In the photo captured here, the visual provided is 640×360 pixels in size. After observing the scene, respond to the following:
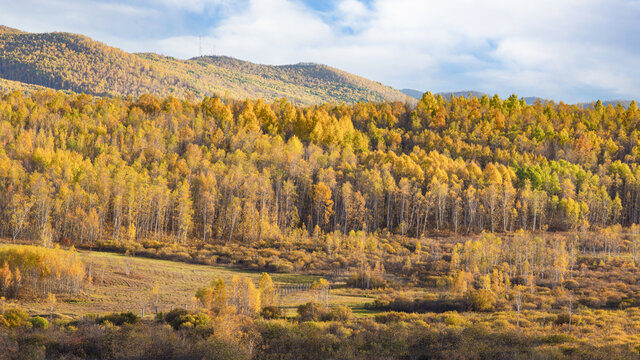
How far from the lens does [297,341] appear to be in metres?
33.1

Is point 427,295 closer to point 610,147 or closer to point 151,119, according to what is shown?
point 610,147

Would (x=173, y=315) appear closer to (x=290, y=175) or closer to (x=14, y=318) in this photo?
(x=14, y=318)

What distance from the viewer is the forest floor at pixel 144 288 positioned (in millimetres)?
45219

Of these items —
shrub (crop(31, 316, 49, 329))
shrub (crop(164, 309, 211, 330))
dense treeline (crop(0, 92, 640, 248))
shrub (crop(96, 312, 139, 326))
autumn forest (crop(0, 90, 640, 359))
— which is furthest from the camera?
dense treeline (crop(0, 92, 640, 248))

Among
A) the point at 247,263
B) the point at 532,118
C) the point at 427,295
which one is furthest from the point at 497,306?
the point at 532,118

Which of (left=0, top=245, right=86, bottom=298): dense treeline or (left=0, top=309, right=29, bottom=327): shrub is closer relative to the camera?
(left=0, top=309, right=29, bottom=327): shrub

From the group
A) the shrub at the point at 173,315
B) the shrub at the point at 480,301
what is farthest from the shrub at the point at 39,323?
the shrub at the point at 480,301

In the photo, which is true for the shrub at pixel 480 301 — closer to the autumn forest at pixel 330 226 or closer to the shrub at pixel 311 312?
the autumn forest at pixel 330 226

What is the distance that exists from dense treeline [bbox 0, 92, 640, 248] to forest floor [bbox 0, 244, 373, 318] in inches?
642

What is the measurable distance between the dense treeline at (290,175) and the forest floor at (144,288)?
16308mm

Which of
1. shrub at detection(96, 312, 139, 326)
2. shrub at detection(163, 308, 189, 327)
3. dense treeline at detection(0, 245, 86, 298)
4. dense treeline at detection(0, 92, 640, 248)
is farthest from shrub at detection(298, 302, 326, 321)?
dense treeline at detection(0, 92, 640, 248)

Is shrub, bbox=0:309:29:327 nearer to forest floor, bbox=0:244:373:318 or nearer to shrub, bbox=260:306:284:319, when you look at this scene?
forest floor, bbox=0:244:373:318

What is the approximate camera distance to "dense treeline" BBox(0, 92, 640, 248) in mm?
84462

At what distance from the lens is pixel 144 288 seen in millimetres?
54344
